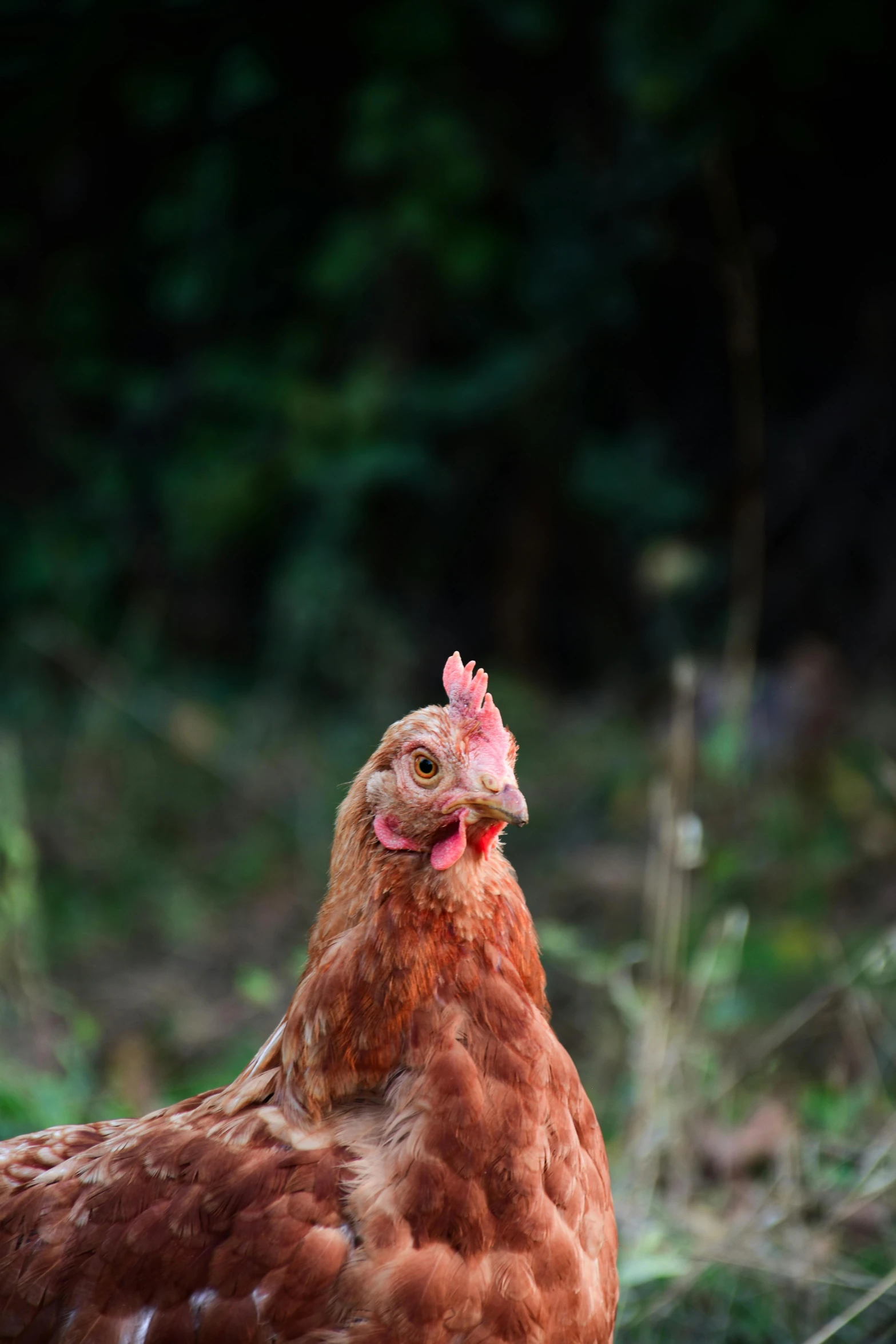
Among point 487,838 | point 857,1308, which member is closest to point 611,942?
point 857,1308

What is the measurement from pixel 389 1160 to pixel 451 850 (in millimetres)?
371

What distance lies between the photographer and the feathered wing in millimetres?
1370

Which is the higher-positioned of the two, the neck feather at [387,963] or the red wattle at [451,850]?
the red wattle at [451,850]

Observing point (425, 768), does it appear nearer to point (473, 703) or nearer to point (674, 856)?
point (473, 703)

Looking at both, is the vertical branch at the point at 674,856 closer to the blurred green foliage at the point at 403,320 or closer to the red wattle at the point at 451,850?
the red wattle at the point at 451,850

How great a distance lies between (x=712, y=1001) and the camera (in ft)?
8.85

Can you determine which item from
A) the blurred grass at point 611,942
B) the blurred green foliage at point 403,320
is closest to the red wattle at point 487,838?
the blurred grass at point 611,942

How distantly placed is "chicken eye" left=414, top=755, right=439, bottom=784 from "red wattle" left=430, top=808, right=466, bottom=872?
6cm

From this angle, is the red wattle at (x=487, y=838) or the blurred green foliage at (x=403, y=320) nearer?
the red wattle at (x=487, y=838)

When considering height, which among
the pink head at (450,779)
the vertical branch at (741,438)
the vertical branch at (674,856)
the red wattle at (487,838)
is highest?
the vertical branch at (741,438)

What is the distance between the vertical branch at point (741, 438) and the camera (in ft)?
11.6

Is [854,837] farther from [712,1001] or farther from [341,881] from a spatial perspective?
[341,881]

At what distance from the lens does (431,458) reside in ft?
19.1

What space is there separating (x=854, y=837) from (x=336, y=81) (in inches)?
168
